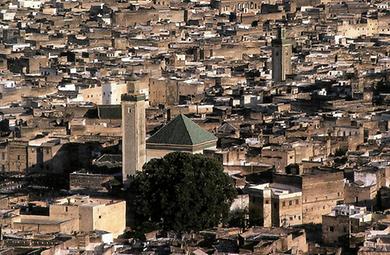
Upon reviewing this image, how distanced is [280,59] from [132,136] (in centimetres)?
1732

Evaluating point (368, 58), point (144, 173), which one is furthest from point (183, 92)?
point (144, 173)

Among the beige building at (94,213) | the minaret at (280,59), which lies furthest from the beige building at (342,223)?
the minaret at (280,59)

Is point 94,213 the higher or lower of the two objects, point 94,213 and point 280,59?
the lower

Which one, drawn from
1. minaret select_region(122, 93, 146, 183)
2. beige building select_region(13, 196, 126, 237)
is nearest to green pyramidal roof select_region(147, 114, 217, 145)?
minaret select_region(122, 93, 146, 183)

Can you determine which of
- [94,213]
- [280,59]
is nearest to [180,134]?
[94,213]

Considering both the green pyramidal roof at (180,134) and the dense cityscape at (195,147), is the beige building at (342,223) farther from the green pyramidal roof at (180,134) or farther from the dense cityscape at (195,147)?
the green pyramidal roof at (180,134)

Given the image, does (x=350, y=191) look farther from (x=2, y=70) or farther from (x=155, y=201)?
(x=2, y=70)

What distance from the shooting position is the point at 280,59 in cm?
4978

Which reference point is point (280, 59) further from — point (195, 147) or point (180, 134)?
point (195, 147)

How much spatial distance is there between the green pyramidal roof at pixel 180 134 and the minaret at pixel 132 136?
25.2 inches

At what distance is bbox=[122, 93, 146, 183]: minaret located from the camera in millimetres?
32938

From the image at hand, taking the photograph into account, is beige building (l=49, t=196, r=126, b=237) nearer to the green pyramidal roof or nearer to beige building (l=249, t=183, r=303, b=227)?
beige building (l=249, t=183, r=303, b=227)

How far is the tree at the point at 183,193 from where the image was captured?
29.0m

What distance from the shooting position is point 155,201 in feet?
97.5
